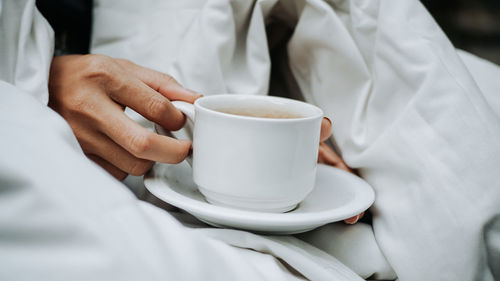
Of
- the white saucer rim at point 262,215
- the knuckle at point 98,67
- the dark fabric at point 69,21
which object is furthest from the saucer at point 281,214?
the dark fabric at point 69,21

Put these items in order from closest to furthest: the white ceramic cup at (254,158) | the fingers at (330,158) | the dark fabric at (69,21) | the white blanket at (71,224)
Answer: the white blanket at (71,224) → the white ceramic cup at (254,158) → the fingers at (330,158) → the dark fabric at (69,21)

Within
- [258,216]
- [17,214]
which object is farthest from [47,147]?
[258,216]

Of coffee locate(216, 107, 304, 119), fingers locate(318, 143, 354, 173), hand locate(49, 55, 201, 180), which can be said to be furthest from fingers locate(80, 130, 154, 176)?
fingers locate(318, 143, 354, 173)

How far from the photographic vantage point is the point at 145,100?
1.30 feet

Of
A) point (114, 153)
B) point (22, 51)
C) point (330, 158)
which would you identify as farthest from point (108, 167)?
point (330, 158)

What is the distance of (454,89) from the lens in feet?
1.29

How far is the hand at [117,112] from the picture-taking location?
14.9 inches

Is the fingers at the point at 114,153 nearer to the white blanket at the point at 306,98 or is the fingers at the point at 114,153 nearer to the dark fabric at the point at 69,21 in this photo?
the white blanket at the point at 306,98

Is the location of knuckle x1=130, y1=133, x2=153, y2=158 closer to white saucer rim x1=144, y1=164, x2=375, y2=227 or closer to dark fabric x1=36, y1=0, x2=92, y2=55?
white saucer rim x1=144, y1=164, x2=375, y2=227

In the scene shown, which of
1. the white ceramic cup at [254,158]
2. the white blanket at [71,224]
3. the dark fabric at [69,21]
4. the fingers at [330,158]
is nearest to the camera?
the white blanket at [71,224]

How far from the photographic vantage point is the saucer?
0.33m

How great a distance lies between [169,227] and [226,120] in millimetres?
105

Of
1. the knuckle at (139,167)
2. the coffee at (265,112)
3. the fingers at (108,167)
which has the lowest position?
the fingers at (108,167)

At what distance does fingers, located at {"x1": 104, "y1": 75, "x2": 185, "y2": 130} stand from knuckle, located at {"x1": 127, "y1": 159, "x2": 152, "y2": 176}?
0.14 ft
